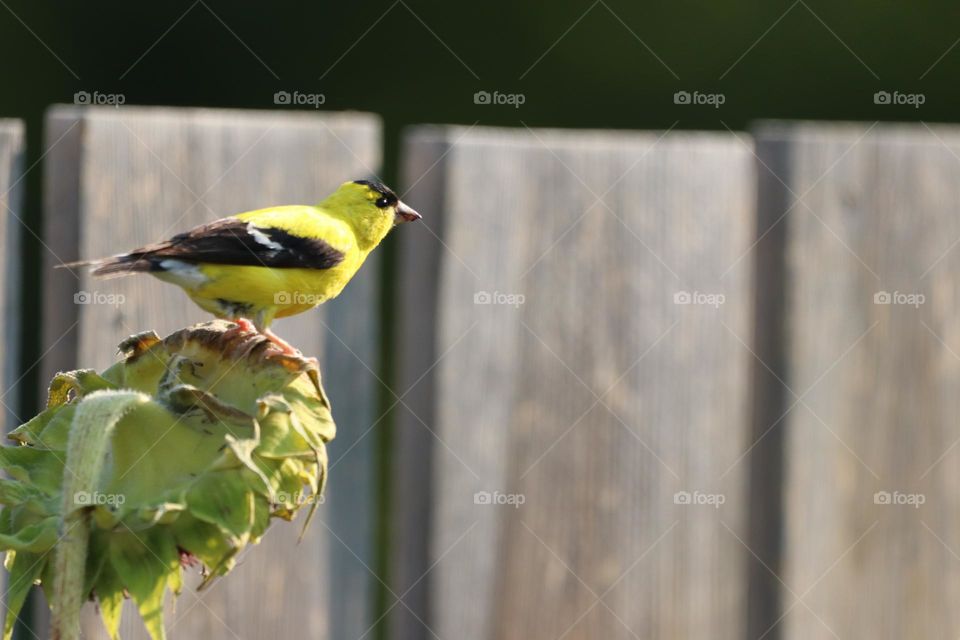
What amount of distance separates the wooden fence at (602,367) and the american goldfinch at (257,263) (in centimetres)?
42

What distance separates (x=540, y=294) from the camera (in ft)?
8.66

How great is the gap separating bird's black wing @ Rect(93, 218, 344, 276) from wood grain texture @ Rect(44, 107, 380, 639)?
1.49 ft

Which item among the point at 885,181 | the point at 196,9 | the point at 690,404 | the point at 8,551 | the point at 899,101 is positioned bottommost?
the point at 8,551

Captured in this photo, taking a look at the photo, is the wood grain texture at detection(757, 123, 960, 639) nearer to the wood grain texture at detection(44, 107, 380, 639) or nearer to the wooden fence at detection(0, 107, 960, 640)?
the wooden fence at detection(0, 107, 960, 640)

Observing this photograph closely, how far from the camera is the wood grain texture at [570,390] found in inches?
103

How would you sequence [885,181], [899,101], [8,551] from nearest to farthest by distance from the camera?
1. [8,551]
2. [885,181]
3. [899,101]

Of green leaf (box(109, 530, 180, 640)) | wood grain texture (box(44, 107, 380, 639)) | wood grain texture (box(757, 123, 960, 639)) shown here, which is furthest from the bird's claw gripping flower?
wood grain texture (box(757, 123, 960, 639))

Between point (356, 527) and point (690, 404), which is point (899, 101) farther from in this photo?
point (356, 527)

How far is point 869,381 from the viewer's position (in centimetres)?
274

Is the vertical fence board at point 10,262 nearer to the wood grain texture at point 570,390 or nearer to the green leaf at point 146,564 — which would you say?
the wood grain texture at point 570,390

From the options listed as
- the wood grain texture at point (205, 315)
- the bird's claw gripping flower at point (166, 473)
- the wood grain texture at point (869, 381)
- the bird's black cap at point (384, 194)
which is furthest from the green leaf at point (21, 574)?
the wood grain texture at point (869, 381)

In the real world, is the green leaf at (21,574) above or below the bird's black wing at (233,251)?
below

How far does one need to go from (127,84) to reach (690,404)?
3.14 meters

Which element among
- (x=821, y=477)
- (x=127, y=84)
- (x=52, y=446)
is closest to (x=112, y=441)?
(x=52, y=446)
